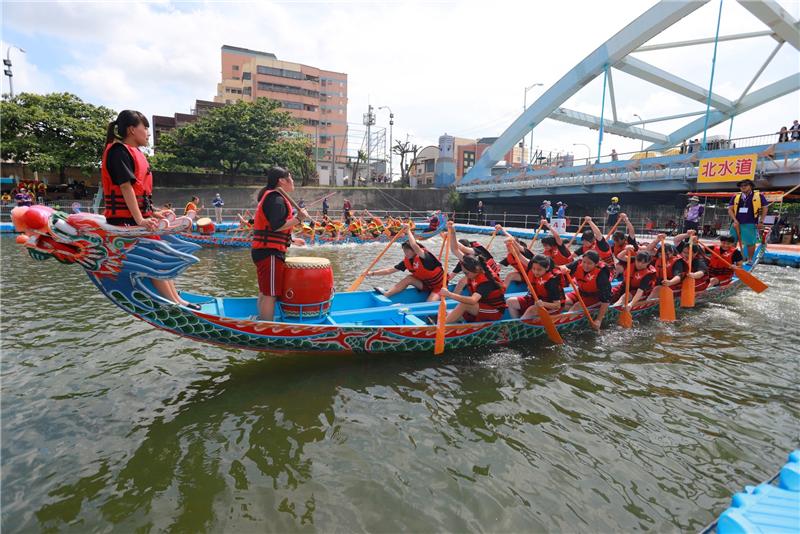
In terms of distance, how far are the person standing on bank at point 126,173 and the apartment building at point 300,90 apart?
47.4 m

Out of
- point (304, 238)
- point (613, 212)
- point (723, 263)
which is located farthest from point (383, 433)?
point (613, 212)

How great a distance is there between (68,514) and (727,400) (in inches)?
251

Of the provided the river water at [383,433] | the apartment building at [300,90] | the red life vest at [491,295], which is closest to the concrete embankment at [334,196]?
the apartment building at [300,90]

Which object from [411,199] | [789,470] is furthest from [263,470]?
[411,199]

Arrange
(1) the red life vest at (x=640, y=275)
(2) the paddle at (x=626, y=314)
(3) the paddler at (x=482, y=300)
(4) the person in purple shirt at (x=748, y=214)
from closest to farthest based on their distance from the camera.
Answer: (3) the paddler at (x=482, y=300), (2) the paddle at (x=626, y=314), (1) the red life vest at (x=640, y=275), (4) the person in purple shirt at (x=748, y=214)

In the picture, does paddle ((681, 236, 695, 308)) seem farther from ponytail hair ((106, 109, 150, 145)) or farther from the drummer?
ponytail hair ((106, 109, 150, 145))

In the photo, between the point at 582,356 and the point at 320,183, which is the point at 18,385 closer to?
the point at 582,356

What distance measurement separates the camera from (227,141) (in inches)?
1282

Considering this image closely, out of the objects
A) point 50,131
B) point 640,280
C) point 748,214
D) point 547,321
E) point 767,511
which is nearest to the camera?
point 767,511

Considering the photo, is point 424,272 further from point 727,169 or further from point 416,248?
point 727,169

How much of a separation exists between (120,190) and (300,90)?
5541cm

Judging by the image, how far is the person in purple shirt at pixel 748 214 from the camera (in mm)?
9570

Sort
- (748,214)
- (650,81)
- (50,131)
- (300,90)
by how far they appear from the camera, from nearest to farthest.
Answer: (748,214) → (50,131) → (650,81) → (300,90)

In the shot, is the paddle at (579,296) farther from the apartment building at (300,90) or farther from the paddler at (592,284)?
the apartment building at (300,90)
